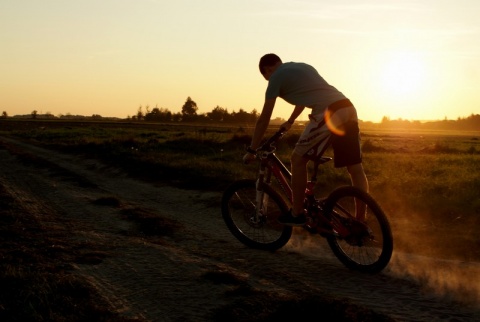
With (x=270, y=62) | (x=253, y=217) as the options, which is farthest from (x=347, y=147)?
(x=253, y=217)

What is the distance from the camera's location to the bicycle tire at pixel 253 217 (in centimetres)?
634

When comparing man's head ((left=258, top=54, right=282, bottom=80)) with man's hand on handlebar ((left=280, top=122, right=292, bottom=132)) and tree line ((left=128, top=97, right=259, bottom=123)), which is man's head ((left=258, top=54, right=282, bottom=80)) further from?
tree line ((left=128, top=97, right=259, bottom=123))

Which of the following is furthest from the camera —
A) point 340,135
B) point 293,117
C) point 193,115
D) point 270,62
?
point 193,115

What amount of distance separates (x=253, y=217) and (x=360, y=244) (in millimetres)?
1607

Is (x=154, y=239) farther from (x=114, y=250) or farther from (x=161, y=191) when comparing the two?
(x=161, y=191)

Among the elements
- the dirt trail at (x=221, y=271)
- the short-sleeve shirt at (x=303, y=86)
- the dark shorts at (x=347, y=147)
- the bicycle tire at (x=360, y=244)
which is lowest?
the dirt trail at (x=221, y=271)

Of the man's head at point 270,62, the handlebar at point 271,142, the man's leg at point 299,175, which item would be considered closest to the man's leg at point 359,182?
the man's leg at point 299,175

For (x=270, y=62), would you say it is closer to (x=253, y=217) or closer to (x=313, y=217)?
(x=313, y=217)

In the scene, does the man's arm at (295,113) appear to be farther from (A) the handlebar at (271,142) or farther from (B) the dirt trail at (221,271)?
(B) the dirt trail at (221,271)

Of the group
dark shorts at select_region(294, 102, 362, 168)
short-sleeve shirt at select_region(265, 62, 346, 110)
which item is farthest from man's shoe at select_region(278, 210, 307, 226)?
short-sleeve shirt at select_region(265, 62, 346, 110)

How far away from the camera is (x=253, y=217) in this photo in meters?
6.58

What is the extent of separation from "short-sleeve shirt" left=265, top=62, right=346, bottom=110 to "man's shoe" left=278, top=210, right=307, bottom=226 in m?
1.25

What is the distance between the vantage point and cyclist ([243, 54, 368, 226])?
5395 mm

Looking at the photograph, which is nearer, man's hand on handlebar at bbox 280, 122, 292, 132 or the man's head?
the man's head
